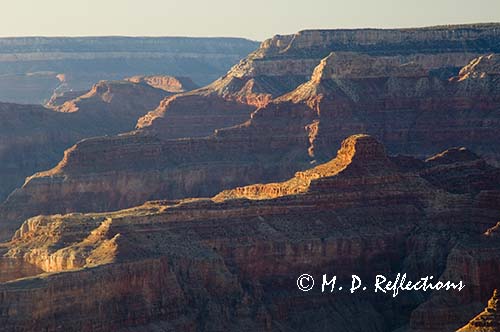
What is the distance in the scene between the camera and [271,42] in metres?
188

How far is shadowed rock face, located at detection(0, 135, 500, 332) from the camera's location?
86.8 metres

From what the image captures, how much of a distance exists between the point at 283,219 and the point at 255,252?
3.12 meters

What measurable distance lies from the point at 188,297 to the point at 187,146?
57083mm

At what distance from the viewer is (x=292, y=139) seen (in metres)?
148

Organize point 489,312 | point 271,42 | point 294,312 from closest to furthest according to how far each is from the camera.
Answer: point 489,312
point 294,312
point 271,42

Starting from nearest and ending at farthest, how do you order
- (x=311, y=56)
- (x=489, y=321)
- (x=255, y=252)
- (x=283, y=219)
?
(x=489, y=321), (x=255, y=252), (x=283, y=219), (x=311, y=56)

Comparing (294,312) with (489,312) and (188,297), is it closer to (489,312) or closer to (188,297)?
(188,297)

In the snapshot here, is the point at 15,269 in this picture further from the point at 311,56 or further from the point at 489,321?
the point at 311,56

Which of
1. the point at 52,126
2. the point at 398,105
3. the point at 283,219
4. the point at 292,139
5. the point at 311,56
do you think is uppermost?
the point at 311,56

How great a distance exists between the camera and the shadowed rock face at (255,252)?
86750mm

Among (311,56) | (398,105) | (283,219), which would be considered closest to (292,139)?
(398,105)

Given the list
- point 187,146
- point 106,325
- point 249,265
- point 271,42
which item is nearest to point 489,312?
point 106,325

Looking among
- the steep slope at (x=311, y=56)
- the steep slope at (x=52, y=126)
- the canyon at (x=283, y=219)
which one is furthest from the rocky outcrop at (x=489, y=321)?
the steep slope at (x=311, y=56)

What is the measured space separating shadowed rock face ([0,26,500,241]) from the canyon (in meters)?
0.15
